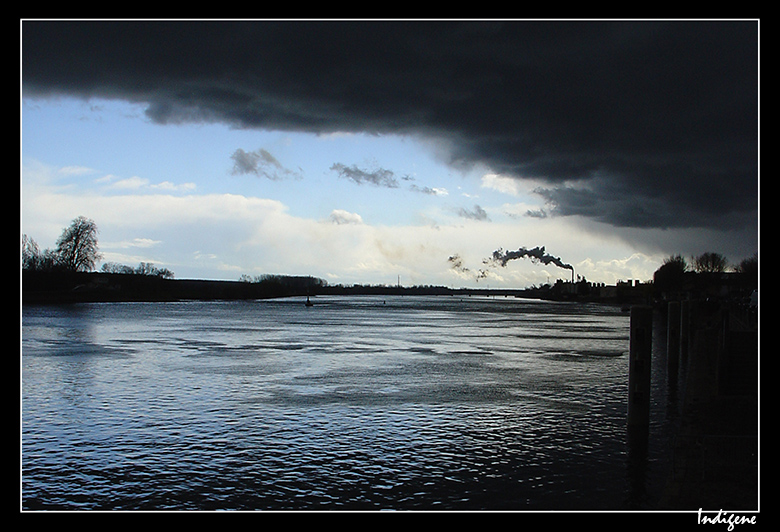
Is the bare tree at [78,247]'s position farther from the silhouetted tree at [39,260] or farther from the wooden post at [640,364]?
the wooden post at [640,364]

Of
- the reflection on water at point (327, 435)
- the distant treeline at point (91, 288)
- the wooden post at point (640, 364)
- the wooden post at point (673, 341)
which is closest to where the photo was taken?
the reflection on water at point (327, 435)

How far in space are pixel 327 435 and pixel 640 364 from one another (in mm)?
8466

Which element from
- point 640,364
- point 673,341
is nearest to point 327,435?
point 640,364

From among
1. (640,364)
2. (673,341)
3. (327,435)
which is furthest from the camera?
(673,341)

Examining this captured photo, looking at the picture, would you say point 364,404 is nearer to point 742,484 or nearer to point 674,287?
point 742,484

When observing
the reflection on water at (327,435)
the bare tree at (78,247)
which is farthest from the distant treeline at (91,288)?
the reflection on water at (327,435)

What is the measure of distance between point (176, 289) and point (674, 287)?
13730cm

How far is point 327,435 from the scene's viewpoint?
17953 millimetres

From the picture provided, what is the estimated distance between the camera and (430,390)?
25.8 meters

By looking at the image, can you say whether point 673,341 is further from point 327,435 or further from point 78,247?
point 78,247

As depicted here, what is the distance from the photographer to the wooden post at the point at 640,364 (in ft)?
56.1

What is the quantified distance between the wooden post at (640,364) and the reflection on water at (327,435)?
0.82 m
